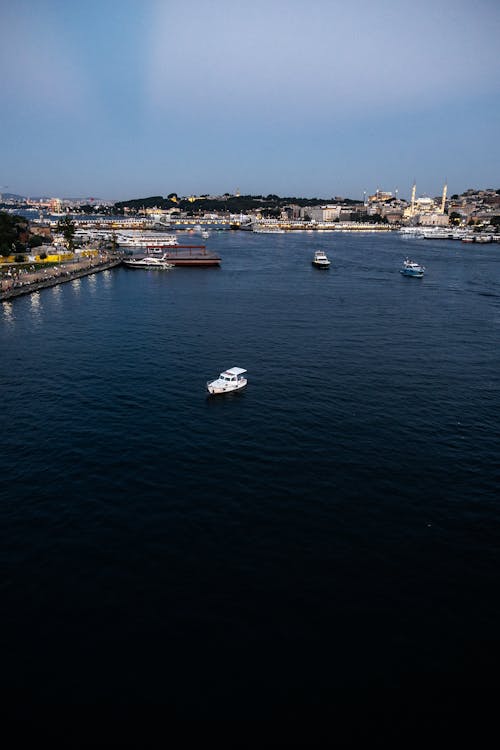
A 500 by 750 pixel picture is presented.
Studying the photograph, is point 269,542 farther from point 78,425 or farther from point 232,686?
point 78,425

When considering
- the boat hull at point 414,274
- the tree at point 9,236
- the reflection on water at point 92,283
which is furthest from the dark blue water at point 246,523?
the boat hull at point 414,274

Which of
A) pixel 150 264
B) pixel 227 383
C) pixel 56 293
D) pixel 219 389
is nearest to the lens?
pixel 219 389

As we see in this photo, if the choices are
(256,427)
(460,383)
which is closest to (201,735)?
(256,427)

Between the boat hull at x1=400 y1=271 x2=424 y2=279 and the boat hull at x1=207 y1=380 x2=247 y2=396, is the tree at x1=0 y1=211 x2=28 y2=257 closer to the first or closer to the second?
the boat hull at x1=207 y1=380 x2=247 y2=396

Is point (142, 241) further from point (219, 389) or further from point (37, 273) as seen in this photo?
point (219, 389)

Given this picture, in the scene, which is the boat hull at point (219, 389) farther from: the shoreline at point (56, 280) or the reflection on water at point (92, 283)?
the reflection on water at point (92, 283)

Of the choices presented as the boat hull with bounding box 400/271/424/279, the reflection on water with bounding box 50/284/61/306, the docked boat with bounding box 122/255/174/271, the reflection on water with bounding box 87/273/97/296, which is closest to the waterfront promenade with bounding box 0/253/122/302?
the reflection on water with bounding box 50/284/61/306

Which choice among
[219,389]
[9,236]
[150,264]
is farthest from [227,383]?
[150,264]
